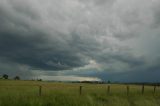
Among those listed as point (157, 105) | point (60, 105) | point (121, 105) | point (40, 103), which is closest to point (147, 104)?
point (157, 105)

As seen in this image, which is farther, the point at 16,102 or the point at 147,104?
the point at 147,104

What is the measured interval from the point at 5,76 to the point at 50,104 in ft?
566

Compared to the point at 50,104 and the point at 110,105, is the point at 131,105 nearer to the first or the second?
the point at 110,105

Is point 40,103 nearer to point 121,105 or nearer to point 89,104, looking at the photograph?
point 89,104

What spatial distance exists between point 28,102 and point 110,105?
6.08 m

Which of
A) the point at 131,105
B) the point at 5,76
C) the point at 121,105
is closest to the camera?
the point at 121,105

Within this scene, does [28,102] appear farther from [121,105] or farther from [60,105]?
[121,105]

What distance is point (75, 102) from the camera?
19.2 metres

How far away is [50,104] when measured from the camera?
733 inches

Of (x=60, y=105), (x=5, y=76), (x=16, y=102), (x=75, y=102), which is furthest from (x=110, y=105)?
(x=5, y=76)

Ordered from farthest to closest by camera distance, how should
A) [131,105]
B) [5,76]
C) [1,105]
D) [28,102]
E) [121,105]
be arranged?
1. [5,76]
2. [131,105]
3. [121,105]
4. [28,102]
5. [1,105]

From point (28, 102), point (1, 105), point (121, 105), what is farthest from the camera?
point (121, 105)

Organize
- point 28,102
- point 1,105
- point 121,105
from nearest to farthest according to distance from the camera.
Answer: point 1,105 < point 28,102 < point 121,105

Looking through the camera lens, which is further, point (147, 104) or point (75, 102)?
point (147, 104)
